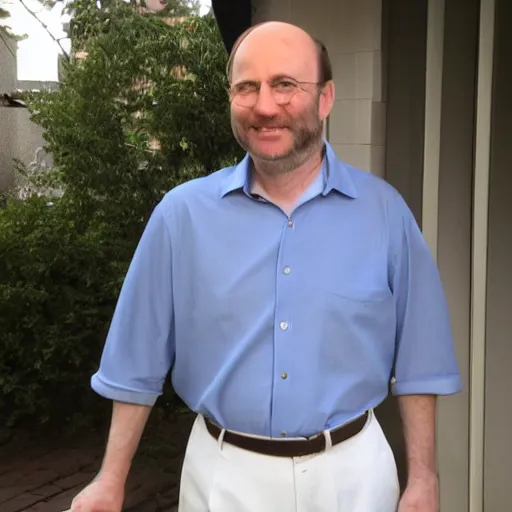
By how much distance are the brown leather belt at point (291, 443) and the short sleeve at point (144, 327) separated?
0.24 m

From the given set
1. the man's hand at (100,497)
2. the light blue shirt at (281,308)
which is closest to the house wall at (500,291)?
the light blue shirt at (281,308)

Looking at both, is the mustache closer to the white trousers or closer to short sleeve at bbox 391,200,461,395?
short sleeve at bbox 391,200,461,395

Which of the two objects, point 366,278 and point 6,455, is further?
point 6,455

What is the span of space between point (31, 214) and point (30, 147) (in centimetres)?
210

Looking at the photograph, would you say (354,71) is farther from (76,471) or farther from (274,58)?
(76,471)

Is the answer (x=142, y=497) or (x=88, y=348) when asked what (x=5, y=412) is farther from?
(x=142, y=497)

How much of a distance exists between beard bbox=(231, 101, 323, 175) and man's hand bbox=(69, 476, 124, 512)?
0.84 meters

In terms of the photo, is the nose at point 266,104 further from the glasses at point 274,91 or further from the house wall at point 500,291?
the house wall at point 500,291

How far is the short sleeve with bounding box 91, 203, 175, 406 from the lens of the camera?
1.82 m

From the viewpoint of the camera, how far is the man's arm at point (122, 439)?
184cm

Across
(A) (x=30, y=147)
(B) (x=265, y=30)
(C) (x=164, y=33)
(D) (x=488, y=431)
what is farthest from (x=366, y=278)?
(A) (x=30, y=147)

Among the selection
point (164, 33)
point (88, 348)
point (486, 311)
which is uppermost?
point (164, 33)

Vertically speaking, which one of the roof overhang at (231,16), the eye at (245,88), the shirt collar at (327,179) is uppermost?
the roof overhang at (231,16)

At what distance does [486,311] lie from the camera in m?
2.71
